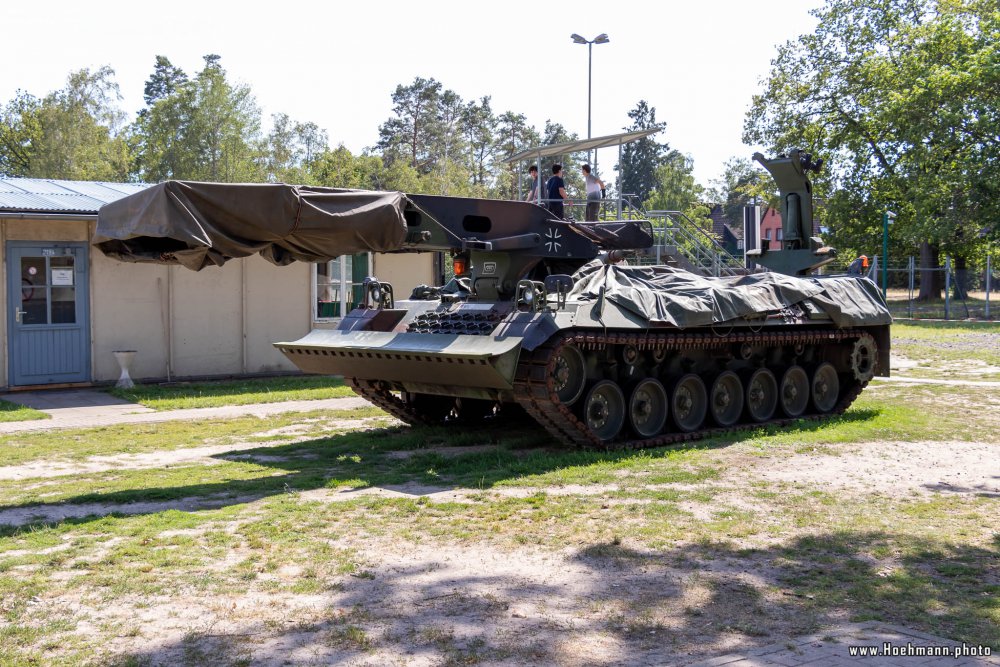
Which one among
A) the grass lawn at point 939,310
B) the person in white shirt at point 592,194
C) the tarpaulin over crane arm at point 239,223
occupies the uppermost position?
the person in white shirt at point 592,194

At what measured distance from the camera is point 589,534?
25.3ft

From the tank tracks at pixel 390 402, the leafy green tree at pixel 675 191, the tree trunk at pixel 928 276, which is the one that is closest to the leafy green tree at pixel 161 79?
the leafy green tree at pixel 675 191

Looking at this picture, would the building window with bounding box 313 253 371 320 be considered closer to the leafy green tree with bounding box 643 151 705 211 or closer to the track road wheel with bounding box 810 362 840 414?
the track road wheel with bounding box 810 362 840 414

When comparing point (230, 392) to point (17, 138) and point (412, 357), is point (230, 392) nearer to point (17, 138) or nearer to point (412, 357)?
point (412, 357)

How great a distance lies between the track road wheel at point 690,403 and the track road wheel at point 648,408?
290 mm

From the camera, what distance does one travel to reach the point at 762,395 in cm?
1359

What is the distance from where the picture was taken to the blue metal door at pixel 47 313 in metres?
16.0

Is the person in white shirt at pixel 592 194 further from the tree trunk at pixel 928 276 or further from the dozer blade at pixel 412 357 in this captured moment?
the tree trunk at pixel 928 276

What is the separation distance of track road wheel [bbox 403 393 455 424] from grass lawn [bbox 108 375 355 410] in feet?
10.8

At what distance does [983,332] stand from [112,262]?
2139 centimetres

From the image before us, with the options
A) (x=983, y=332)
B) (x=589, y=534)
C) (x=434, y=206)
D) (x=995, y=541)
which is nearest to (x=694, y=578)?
(x=589, y=534)

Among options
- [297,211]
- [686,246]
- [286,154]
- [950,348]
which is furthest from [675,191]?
[297,211]

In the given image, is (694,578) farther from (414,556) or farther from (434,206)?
(434,206)

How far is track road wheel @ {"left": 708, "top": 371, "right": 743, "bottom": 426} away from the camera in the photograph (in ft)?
42.3
